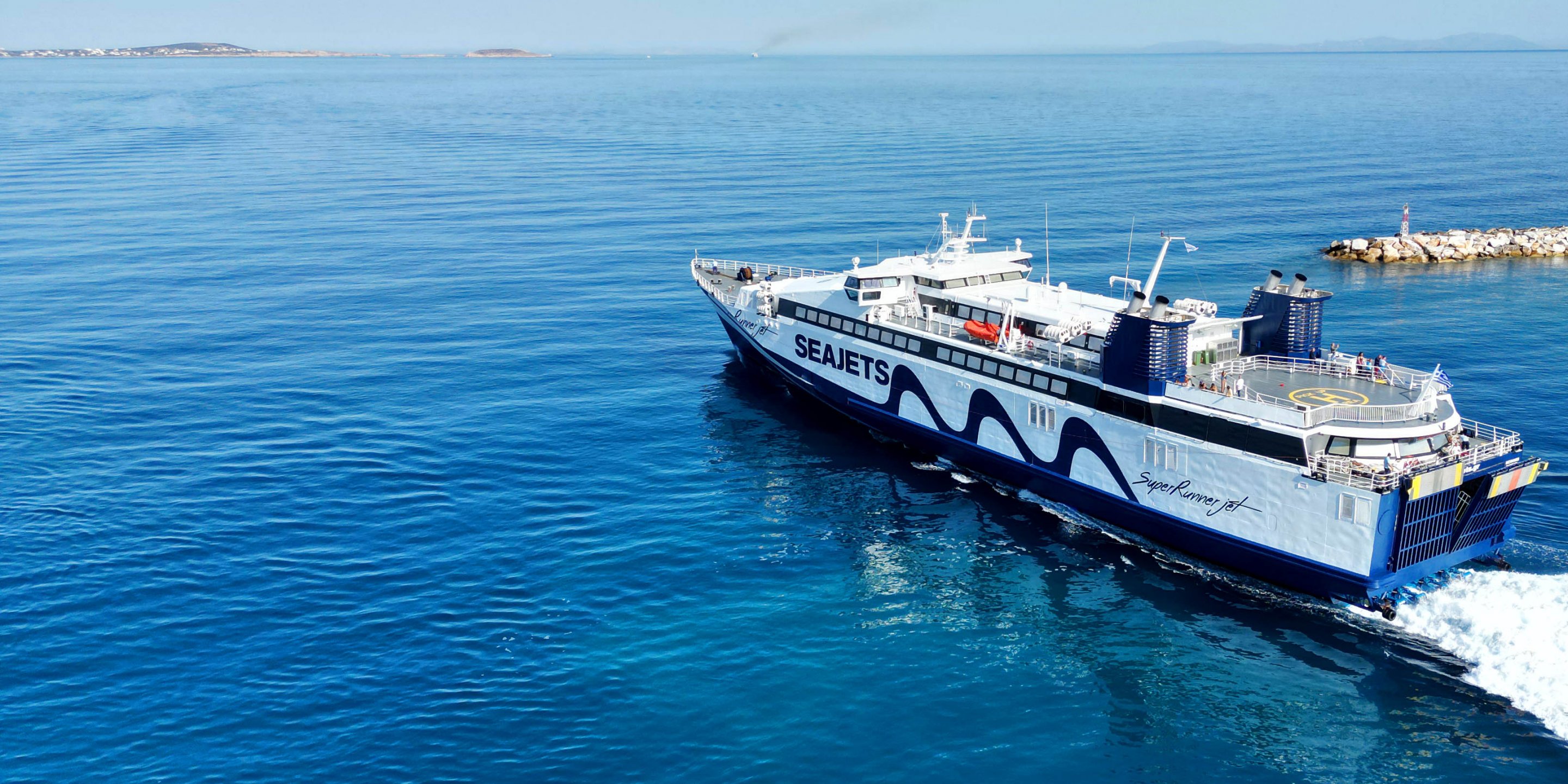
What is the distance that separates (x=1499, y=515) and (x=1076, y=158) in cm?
9304

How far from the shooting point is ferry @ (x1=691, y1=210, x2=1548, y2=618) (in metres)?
37.1

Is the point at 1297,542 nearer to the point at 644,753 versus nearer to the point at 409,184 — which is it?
the point at 644,753

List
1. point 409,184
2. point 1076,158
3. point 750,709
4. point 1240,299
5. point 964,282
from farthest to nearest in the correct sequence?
point 1076,158
point 409,184
point 1240,299
point 964,282
point 750,709

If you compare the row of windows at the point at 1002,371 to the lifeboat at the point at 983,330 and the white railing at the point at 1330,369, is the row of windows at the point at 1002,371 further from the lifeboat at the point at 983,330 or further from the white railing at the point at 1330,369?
the white railing at the point at 1330,369

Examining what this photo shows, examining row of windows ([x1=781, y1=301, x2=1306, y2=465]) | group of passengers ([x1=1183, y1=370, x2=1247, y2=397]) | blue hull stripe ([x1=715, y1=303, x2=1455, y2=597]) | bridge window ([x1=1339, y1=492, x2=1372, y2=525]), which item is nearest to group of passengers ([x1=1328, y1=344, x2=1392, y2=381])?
group of passengers ([x1=1183, y1=370, x2=1247, y2=397])

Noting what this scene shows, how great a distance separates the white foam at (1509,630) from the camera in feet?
106

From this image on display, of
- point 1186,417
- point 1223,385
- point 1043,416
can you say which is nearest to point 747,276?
point 1043,416

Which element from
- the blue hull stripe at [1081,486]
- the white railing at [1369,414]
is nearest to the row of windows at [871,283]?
the blue hull stripe at [1081,486]

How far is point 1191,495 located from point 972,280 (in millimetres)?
16759

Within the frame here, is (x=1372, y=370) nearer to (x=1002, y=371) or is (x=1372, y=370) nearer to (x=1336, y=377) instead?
(x=1336, y=377)

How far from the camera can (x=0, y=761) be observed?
29781mm

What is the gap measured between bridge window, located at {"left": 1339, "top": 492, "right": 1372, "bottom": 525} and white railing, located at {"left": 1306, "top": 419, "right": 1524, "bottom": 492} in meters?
0.44

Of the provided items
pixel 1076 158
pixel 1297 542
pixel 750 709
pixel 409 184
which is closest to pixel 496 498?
pixel 750 709

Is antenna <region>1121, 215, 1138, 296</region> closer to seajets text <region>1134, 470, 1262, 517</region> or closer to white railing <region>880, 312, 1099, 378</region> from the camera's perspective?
white railing <region>880, 312, 1099, 378</region>
